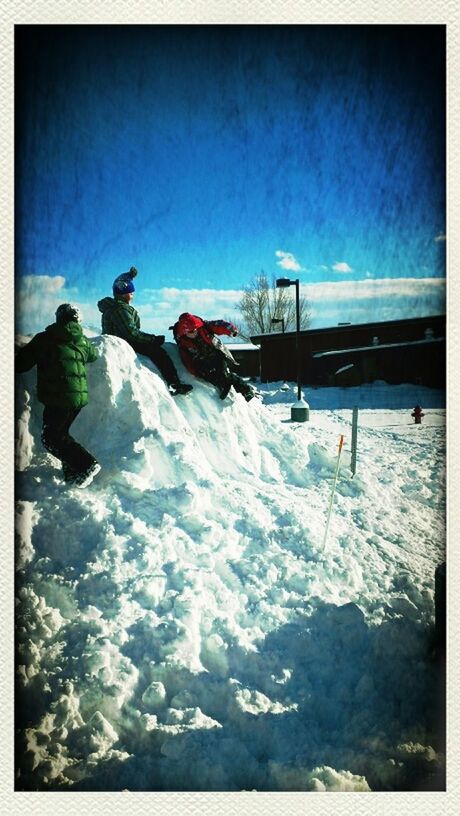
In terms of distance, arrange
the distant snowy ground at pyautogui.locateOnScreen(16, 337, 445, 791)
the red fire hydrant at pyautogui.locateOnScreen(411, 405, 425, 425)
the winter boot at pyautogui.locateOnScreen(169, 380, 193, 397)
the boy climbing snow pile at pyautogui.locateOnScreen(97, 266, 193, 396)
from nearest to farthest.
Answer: the distant snowy ground at pyautogui.locateOnScreen(16, 337, 445, 791) → the boy climbing snow pile at pyautogui.locateOnScreen(97, 266, 193, 396) → the red fire hydrant at pyautogui.locateOnScreen(411, 405, 425, 425) → the winter boot at pyautogui.locateOnScreen(169, 380, 193, 397)

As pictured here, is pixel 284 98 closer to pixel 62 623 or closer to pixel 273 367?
pixel 273 367

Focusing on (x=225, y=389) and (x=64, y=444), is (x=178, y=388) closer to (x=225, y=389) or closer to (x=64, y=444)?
(x=225, y=389)

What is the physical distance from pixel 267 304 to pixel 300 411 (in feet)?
2.03

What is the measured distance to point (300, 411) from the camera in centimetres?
295

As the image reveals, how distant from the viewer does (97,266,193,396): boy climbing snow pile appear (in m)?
2.57

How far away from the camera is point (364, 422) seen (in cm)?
281

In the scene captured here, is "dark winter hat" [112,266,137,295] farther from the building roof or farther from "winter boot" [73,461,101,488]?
"winter boot" [73,461,101,488]

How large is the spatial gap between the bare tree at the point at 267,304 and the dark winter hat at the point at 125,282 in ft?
1.68

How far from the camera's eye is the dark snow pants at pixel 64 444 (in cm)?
246

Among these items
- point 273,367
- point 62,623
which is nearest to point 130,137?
point 273,367

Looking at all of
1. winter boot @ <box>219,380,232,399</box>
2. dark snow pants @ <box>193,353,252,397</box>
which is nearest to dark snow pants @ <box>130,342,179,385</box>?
dark snow pants @ <box>193,353,252,397</box>

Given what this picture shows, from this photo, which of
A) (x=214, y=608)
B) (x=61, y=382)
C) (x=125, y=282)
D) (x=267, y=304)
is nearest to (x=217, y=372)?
(x=267, y=304)

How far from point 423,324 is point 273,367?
0.77 metres

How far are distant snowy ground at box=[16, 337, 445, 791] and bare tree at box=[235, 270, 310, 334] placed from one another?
54 centimetres
